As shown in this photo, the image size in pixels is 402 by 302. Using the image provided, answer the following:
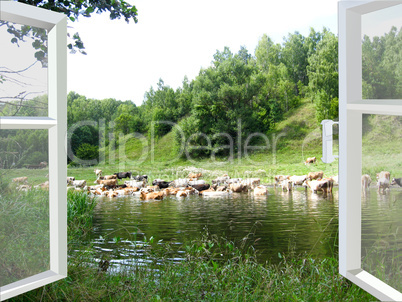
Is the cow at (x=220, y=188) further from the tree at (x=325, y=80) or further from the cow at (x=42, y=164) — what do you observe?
the cow at (x=42, y=164)

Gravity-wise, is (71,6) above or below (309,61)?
below

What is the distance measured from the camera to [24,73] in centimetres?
186

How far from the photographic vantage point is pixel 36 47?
1854 mm

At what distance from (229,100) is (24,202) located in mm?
14111

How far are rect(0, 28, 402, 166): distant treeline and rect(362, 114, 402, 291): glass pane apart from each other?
43.3 feet

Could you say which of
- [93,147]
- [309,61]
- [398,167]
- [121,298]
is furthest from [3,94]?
[309,61]

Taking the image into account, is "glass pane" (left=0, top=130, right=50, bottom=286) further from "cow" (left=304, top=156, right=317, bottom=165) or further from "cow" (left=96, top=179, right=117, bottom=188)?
"cow" (left=304, top=156, right=317, bottom=165)

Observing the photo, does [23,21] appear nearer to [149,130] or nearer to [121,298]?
[121,298]

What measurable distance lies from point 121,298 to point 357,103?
1598mm

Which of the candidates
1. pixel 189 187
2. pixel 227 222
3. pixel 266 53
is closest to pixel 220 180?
pixel 189 187

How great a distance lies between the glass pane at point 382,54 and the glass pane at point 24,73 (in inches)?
55.0

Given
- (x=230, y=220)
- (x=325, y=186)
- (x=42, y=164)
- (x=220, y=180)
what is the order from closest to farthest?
(x=42, y=164) < (x=230, y=220) < (x=325, y=186) < (x=220, y=180)

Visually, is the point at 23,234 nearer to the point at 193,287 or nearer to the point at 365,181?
the point at 193,287

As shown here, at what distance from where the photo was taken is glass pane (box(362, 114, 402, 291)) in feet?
4.90
